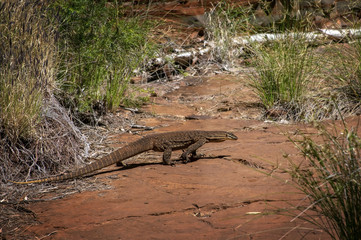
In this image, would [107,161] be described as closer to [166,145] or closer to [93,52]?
[166,145]

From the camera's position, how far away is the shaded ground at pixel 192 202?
3.71 meters

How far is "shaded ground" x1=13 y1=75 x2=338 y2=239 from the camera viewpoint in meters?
3.71

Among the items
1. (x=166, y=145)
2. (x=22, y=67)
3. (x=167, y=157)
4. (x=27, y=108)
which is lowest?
(x=167, y=157)

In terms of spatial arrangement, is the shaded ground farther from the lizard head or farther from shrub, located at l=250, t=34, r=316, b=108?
shrub, located at l=250, t=34, r=316, b=108

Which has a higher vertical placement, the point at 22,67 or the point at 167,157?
the point at 22,67

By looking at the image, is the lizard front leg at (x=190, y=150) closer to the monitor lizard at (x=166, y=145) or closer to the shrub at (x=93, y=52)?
the monitor lizard at (x=166, y=145)

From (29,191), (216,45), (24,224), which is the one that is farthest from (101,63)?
(216,45)

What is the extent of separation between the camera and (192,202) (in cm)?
433

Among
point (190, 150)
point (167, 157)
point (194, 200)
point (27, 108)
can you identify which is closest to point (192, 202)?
point (194, 200)

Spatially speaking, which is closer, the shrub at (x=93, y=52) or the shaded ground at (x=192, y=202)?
the shaded ground at (x=192, y=202)

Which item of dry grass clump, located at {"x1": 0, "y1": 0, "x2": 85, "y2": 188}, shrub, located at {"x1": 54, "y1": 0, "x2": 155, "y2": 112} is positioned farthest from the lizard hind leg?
shrub, located at {"x1": 54, "y1": 0, "x2": 155, "y2": 112}

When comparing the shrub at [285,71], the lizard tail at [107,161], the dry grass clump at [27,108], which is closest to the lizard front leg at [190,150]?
the lizard tail at [107,161]

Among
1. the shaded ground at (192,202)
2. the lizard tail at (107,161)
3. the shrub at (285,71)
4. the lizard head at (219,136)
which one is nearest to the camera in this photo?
the shaded ground at (192,202)

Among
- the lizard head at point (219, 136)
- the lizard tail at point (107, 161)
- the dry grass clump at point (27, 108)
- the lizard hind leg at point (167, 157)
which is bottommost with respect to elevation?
the lizard hind leg at point (167, 157)
